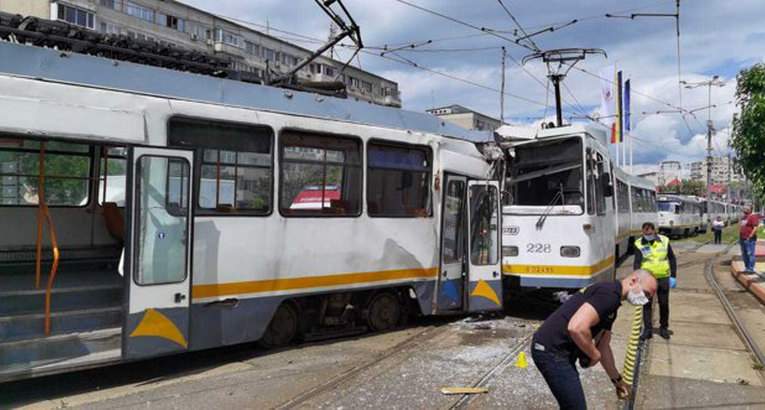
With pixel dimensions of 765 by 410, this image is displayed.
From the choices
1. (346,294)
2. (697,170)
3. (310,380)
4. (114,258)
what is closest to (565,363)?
(310,380)

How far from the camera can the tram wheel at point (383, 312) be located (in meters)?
8.42

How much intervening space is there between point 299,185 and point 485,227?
3.27m

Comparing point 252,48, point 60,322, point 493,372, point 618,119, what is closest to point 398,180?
point 493,372

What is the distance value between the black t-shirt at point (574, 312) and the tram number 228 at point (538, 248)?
220 inches

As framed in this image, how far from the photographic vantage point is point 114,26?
126 feet

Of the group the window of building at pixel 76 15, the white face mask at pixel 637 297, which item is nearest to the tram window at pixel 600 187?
the white face mask at pixel 637 297

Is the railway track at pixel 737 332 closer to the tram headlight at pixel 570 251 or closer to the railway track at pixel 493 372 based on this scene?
the railway track at pixel 493 372

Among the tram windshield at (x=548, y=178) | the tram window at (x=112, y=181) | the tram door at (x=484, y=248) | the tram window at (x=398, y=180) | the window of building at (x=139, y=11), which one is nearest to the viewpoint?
the tram window at (x=112, y=181)

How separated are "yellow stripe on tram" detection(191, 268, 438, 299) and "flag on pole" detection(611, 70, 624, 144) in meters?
22.6

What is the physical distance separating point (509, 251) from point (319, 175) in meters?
3.66

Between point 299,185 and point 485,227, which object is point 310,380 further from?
point 485,227

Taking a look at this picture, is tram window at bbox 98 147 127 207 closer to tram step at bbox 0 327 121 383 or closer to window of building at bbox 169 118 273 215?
window of building at bbox 169 118 273 215

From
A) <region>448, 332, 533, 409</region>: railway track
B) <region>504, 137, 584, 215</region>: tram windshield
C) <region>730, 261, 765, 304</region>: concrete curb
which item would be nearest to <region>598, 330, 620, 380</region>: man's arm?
<region>448, 332, 533, 409</region>: railway track

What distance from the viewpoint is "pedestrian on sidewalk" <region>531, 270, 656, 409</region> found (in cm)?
367
